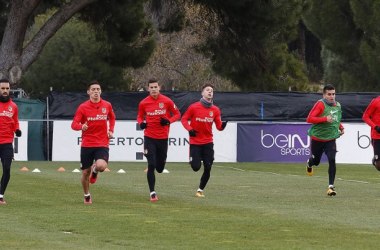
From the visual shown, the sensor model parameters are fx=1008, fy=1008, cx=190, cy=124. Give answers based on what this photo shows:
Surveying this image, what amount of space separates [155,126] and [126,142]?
16.2 meters

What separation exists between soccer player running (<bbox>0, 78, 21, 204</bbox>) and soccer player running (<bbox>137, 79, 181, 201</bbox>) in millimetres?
2110

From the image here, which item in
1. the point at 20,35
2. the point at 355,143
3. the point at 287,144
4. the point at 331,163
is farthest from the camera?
the point at 287,144

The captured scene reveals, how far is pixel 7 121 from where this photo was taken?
53.0ft

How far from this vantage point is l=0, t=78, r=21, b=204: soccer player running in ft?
52.5

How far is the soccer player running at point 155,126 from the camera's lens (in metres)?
16.8

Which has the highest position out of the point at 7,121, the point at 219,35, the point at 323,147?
the point at 219,35

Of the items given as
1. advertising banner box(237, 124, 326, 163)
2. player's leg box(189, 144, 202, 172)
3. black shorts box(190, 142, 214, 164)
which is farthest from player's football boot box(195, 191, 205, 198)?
advertising banner box(237, 124, 326, 163)

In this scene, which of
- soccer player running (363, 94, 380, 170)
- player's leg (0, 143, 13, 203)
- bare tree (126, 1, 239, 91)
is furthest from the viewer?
bare tree (126, 1, 239, 91)

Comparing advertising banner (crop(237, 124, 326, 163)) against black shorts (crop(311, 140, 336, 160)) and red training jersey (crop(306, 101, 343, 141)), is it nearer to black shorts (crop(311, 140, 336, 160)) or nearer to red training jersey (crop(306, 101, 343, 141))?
black shorts (crop(311, 140, 336, 160))

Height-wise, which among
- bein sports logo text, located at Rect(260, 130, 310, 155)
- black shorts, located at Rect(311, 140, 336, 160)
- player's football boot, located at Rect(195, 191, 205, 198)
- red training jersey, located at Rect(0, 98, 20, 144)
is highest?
red training jersey, located at Rect(0, 98, 20, 144)

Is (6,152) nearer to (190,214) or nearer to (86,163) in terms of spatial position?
(86,163)

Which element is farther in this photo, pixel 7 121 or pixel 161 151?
pixel 161 151

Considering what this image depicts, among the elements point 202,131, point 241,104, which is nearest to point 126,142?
point 241,104

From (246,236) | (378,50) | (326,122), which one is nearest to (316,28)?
(378,50)
